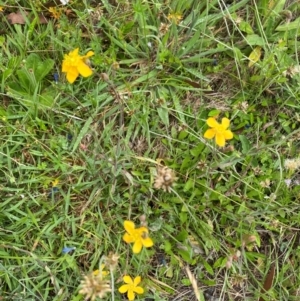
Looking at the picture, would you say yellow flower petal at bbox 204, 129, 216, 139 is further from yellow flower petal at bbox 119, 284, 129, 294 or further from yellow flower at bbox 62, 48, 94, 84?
yellow flower petal at bbox 119, 284, 129, 294

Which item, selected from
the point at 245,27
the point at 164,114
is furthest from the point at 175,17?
the point at 164,114

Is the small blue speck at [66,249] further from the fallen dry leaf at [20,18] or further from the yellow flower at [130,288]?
the fallen dry leaf at [20,18]

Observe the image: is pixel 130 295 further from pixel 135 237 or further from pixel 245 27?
pixel 245 27

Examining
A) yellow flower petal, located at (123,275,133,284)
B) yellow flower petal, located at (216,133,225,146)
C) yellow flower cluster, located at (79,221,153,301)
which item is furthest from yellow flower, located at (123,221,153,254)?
yellow flower petal, located at (216,133,225,146)

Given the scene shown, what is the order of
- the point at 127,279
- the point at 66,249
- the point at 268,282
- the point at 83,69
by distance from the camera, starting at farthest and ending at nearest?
the point at 268,282 → the point at 66,249 → the point at 127,279 → the point at 83,69

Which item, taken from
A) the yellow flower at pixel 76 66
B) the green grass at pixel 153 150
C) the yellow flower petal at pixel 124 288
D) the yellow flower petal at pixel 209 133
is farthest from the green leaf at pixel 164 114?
the yellow flower petal at pixel 124 288
